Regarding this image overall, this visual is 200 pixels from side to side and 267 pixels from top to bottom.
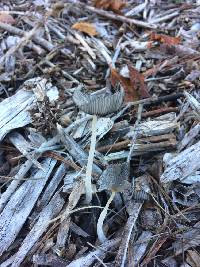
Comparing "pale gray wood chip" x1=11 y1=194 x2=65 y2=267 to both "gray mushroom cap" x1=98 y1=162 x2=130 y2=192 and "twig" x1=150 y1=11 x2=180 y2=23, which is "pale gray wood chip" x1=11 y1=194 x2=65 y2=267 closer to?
"gray mushroom cap" x1=98 y1=162 x2=130 y2=192

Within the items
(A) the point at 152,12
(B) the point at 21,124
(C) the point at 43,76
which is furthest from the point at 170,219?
(A) the point at 152,12

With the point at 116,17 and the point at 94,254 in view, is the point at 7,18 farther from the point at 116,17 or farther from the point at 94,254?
the point at 94,254

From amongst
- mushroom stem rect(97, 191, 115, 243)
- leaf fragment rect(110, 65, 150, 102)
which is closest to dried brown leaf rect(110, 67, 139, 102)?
leaf fragment rect(110, 65, 150, 102)

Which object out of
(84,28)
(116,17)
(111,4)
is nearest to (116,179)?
(84,28)

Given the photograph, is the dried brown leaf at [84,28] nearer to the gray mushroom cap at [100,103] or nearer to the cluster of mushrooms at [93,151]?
the cluster of mushrooms at [93,151]

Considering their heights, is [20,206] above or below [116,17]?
below
